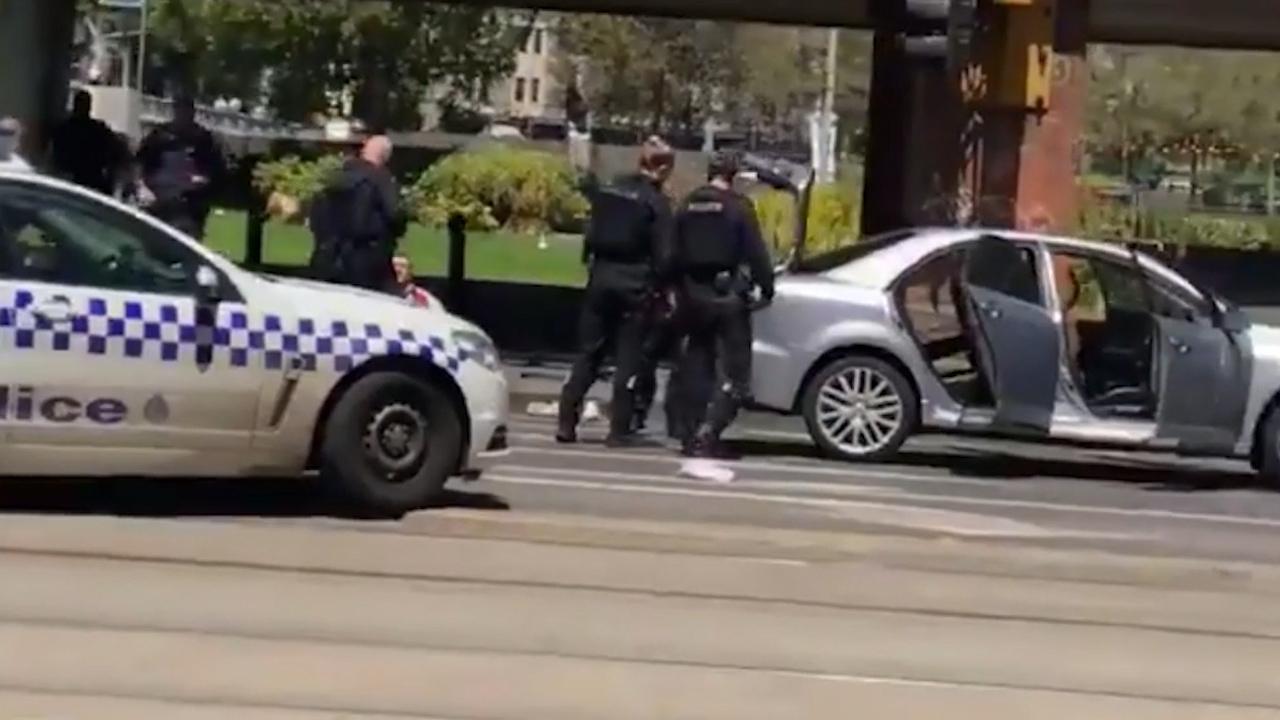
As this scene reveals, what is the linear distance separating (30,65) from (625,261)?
12.8 meters

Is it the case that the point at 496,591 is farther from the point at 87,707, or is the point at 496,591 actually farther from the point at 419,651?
the point at 87,707

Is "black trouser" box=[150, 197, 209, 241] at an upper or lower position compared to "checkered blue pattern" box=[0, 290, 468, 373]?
upper

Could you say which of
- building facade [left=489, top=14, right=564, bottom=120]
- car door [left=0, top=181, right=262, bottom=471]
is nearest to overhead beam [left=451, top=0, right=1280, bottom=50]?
car door [left=0, top=181, right=262, bottom=471]

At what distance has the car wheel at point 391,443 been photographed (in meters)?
11.1

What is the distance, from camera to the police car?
10.6 metres

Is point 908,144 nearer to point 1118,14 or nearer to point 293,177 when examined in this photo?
point 1118,14

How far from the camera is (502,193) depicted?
130ft

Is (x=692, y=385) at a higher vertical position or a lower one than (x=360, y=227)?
lower

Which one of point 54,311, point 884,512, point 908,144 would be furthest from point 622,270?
point 908,144

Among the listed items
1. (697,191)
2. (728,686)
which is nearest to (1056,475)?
(697,191)

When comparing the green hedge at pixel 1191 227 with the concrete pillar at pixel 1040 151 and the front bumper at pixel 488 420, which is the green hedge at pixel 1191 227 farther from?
the front bumper at pixel 488 420

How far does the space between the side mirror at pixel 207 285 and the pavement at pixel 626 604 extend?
963mm

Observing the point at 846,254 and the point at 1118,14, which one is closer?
the point at 846,254

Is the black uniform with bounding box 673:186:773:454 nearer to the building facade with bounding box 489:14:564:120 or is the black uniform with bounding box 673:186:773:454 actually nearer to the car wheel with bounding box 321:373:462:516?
the car wheel with bounding box 321:373:462:516
